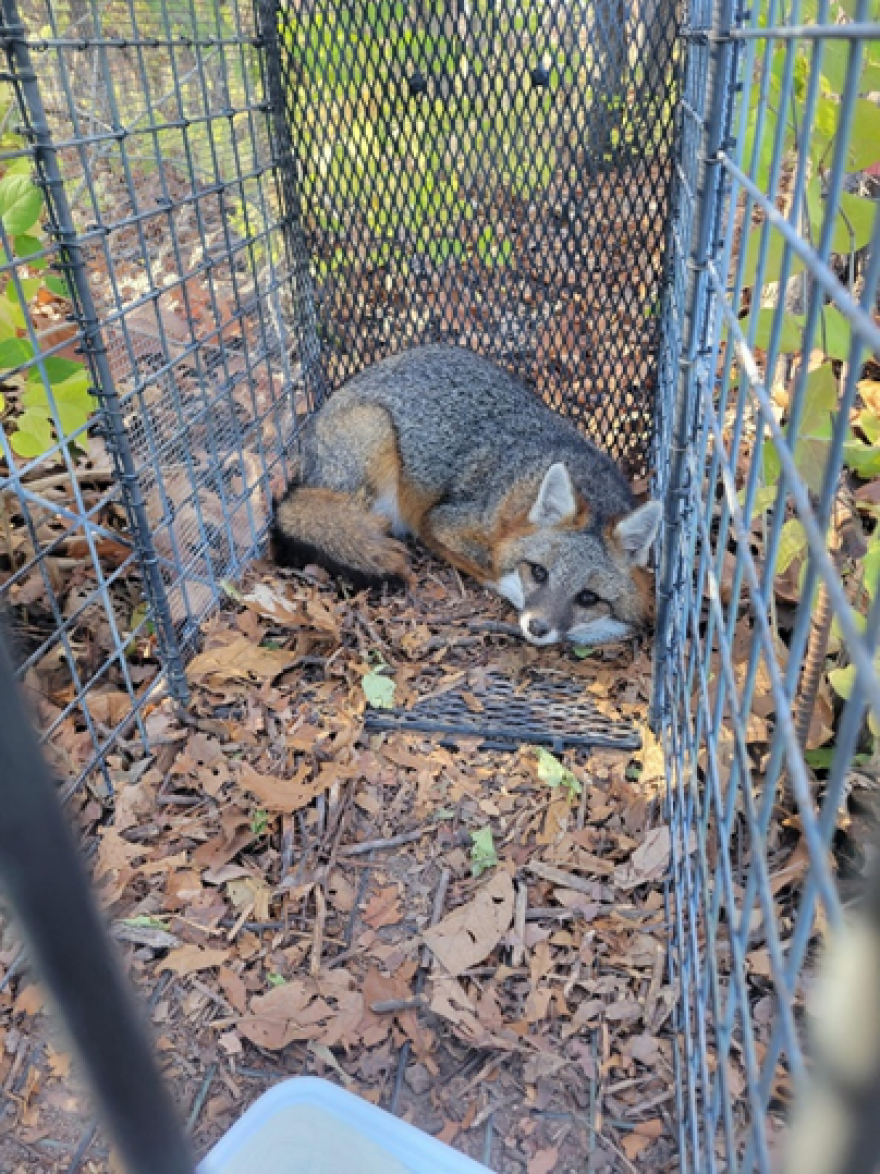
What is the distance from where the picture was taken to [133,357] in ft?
8.65

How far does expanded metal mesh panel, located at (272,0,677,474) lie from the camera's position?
138 inches

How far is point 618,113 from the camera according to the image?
3.59 metres

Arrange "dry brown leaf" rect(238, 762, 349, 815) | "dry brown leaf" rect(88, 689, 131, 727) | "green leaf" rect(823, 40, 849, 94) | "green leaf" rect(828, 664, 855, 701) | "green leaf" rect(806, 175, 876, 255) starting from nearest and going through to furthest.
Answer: "green leaf" rect(823, 40, 849, 94), "green leaf" rect(806, 175, 876, 255), "green leaf" rect(828, 664, 855, 701), "dry brown leaf" rect(238, 762, 349, 815), "dry brown leaf" rect(88, 689, 131, 727)

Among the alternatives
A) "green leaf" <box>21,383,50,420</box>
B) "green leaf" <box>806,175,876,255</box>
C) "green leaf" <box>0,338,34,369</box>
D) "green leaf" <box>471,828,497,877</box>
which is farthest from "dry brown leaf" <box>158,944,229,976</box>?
"green leaf" <box>806,175,876,255</box>

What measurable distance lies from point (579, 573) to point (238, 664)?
4.43ft

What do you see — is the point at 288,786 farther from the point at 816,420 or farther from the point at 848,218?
the point at 848,218

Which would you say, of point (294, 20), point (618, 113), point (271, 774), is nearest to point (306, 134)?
point (294, 20)

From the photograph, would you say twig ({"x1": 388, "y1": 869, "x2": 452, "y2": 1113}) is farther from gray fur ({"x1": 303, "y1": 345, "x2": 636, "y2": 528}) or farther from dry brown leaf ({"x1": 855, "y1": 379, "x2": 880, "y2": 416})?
dry brown leaf ({"x1": 855, "y1": 379, "x2": 880, "y2": 416})

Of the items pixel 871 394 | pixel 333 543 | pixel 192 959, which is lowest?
pixel 192 959

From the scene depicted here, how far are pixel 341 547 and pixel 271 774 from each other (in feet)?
3.90

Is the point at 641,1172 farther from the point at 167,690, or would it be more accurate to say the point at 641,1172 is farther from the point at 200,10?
the point at 200,10

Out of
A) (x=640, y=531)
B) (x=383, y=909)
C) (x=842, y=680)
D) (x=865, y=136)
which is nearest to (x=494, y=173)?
(x=640, y=531)

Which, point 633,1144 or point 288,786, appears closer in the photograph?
point 633,1144

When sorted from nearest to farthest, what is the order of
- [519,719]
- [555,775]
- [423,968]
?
[423,968] → [555,775] → [519,719]
